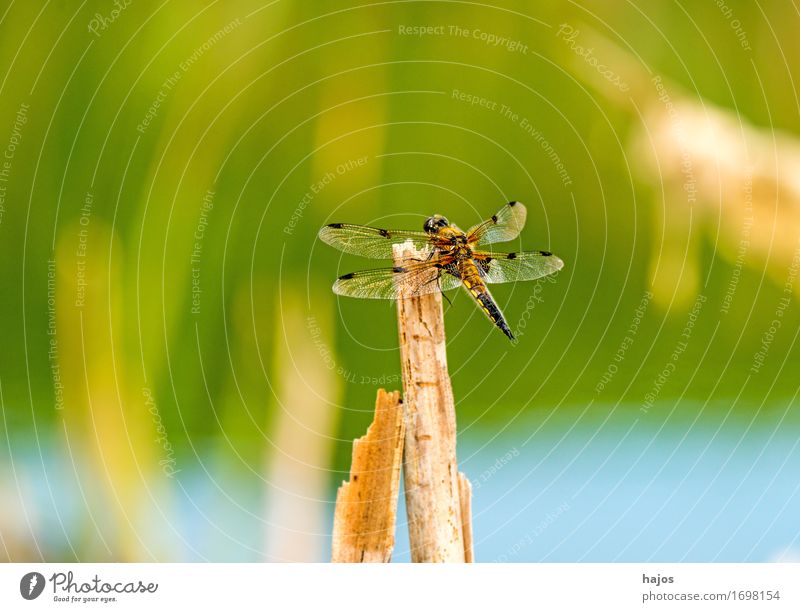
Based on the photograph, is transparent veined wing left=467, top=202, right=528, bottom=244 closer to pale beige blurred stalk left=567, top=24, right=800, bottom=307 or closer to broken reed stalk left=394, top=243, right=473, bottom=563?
broken reed stalk left=394, top=243, right=473, bottom=563

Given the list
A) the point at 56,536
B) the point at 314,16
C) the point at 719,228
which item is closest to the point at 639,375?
the point at 719,228

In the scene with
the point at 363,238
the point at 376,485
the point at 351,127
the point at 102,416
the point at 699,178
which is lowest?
the point at 376,485

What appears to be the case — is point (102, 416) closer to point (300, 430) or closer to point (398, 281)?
point (300, 430)

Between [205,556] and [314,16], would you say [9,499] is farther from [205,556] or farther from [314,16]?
[314,16]

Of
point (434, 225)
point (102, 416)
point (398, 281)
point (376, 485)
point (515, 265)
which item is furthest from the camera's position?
point (102, 416)

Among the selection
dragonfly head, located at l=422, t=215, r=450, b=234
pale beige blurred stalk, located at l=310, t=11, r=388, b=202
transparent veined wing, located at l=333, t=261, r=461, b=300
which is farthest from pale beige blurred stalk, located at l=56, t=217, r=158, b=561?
dragonfly head, located at l=422, t=215, r=450, b=234

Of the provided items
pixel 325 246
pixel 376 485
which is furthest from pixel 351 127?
pixel 376 485

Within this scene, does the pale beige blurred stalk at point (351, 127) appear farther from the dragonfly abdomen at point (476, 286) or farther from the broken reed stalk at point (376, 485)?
the broken reed stalk at point (376, 485)
